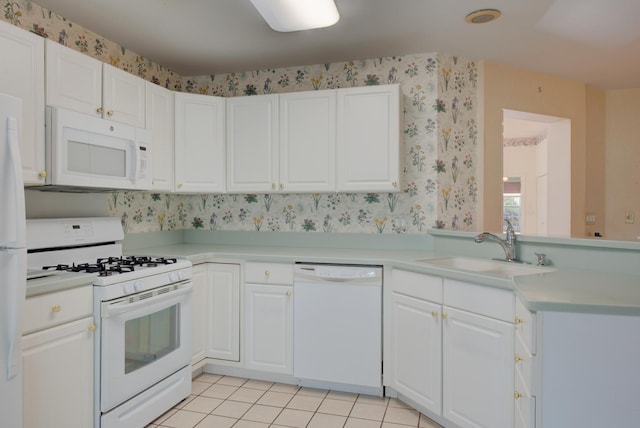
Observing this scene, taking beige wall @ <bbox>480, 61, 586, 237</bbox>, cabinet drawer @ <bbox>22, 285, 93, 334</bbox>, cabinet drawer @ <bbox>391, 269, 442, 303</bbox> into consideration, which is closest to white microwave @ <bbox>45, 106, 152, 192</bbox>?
cabinet drawer @ <bbox>22, 285, 93, 334</bbox>

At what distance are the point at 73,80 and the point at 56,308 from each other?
1.23 meters

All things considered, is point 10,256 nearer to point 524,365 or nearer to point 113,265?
point 113,265

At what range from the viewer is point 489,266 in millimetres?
2500

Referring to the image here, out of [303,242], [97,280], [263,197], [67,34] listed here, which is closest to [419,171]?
[303,242]

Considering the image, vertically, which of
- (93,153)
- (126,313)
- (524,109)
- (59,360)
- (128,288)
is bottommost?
(59,360)

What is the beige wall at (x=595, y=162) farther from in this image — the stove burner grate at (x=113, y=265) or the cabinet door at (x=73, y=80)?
the cabinet door at (x=73, y=80)

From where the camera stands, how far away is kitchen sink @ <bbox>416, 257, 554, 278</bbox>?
2.14 m

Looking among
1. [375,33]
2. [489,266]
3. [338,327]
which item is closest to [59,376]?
[338,327]

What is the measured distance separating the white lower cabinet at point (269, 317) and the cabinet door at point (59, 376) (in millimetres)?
1067

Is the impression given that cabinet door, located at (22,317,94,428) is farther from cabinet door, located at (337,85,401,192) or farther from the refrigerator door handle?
cabinet door, located at (337,85,401,192)

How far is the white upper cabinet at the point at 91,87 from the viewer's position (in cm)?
212

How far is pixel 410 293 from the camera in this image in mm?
2383

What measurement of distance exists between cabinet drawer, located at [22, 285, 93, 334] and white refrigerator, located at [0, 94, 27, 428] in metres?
0.18

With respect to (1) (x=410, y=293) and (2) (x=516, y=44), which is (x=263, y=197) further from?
(2) (x=516, y=44)
